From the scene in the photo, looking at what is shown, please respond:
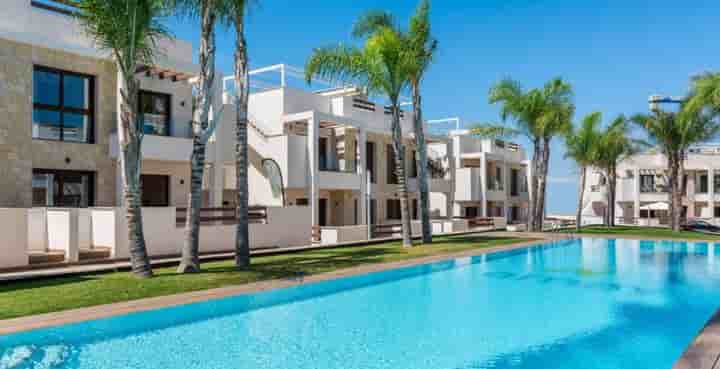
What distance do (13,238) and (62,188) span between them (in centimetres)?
435

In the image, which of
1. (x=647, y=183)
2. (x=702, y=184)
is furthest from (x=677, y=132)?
(x=702, y=184)

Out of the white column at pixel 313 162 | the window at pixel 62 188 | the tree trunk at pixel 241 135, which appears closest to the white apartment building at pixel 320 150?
the white column at pixel 313 162

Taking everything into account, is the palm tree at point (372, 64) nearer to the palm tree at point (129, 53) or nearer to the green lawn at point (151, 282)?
the green lawn at point (151, 282)

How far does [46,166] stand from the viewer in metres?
15.9

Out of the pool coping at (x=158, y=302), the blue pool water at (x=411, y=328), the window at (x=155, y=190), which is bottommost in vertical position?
the blue pool water at (x=411, y=328)

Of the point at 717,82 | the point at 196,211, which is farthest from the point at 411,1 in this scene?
the point at 717,82

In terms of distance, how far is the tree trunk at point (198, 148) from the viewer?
12.6 meters

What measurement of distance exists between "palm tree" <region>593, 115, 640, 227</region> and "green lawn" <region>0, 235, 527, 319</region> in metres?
23.7

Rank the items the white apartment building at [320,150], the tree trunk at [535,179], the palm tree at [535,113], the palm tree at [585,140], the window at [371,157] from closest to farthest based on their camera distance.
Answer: the white apartment building at [320,150], the palm tree at [535,113], the tree trunk at [535,179], the window at [371,157], the palm tree at [585,140]

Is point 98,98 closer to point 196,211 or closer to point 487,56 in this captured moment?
point 196,211

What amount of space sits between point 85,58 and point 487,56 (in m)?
21.6

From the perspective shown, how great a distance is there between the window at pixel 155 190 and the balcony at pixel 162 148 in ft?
4.03

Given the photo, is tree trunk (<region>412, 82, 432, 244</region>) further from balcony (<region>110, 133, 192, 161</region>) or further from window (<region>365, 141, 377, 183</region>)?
window (<region>365, 141, 377, 183</region>)

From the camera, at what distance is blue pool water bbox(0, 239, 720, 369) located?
7496mm
